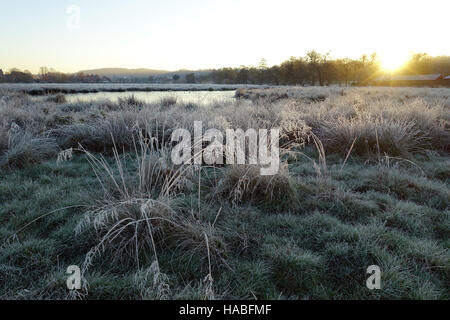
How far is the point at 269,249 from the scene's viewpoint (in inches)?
87.9

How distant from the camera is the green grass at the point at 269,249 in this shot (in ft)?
6.07

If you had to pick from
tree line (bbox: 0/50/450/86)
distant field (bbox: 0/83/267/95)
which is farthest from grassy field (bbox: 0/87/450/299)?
tree line (bbox: 0/50/450/86)

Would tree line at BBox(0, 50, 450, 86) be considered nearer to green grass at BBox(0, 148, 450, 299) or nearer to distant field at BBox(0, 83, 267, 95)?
distant field at BBox(0, 83, 267, 95)

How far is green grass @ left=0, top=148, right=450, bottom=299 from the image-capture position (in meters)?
1.85

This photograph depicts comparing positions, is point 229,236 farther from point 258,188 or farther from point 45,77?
point 45,77

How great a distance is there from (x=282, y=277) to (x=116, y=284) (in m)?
1.14

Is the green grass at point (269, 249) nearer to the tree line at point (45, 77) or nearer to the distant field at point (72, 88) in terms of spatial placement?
the distant field at point (72, 88)

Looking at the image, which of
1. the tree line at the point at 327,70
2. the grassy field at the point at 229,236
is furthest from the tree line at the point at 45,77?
the grassy field at the point at 229,236

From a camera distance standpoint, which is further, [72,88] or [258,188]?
[72,88]

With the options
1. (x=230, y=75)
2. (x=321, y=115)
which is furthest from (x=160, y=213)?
(x=230, y=75)

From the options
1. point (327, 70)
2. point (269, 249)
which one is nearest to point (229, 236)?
point (269, 249)

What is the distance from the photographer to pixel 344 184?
356cm

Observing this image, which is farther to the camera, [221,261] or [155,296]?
[221,261]
